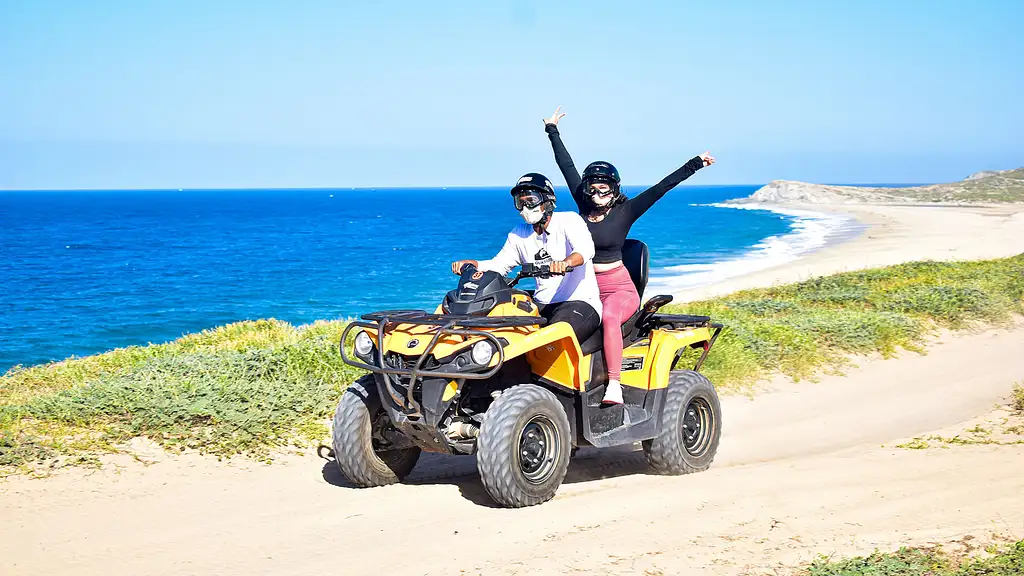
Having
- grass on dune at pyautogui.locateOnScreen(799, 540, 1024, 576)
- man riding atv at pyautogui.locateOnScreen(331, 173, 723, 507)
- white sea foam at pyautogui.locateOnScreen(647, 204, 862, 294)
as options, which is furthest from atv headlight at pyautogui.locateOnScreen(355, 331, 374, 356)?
white sea foam at pyautogui.locateOnScreen(647, 204, 862, 294)

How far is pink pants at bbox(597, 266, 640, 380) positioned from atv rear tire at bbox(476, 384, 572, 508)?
636 mm

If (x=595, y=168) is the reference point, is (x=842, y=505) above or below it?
below

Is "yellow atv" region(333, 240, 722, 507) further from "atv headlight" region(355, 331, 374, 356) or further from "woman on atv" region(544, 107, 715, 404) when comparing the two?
"woman on atv" region(544, 107, 715, 404)

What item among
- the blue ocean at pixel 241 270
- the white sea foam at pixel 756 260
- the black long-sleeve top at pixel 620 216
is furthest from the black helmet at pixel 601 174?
the white sea foam at pixel 756 260

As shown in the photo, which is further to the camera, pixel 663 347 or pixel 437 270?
pixel 437 270

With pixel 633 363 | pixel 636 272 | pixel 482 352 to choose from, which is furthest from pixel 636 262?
pixel 482 352

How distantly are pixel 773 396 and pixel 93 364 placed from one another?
7.94 meters

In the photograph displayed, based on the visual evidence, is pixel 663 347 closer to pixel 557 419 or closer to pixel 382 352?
pixel 557 419

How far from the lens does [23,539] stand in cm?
582

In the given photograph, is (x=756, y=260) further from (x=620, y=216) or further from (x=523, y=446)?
(x=523, y=446)

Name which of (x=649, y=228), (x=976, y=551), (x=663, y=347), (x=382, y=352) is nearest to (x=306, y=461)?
(x=382, y=352)

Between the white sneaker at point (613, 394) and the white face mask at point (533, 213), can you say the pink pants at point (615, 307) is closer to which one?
the white sneaker at point (613, 394)

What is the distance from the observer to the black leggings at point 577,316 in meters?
6.71

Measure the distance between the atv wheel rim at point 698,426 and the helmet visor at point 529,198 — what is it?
2.27 meters
